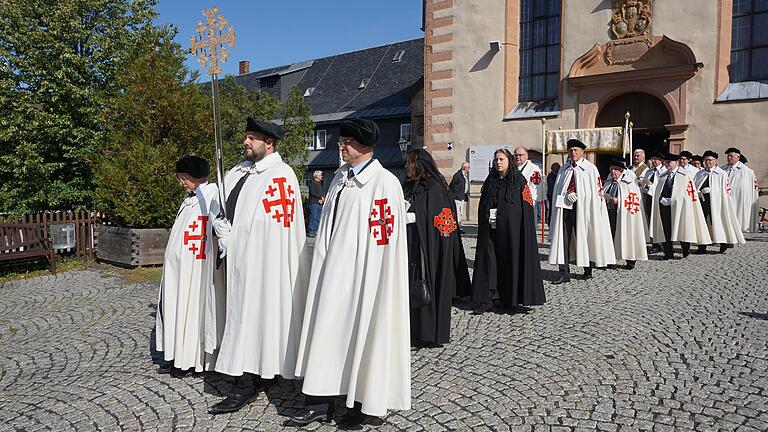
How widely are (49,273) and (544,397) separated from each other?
365 inches

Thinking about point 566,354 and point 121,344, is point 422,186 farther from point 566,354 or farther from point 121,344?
point 121,344

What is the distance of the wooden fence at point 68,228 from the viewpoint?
424 inches

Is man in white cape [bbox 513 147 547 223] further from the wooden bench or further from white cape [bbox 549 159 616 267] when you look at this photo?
the wooden bench

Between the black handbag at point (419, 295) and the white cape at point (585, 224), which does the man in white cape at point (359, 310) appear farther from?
the white cape at point (585, 224)


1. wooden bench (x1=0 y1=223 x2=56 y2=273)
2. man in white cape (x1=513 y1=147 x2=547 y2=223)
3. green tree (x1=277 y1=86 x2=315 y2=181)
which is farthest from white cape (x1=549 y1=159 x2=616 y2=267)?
green tree (x1=277 y1=86 x2=315 y2=181)

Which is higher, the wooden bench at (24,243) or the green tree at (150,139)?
the green tree at (150,139)

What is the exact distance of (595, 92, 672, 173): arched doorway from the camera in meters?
16.6

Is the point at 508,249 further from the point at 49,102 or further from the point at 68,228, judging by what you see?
the point at 49,102

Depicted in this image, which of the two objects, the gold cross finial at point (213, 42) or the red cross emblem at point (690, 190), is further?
the red cross emblem at point (690, 190)

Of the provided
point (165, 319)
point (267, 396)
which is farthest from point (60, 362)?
point (267, 396)

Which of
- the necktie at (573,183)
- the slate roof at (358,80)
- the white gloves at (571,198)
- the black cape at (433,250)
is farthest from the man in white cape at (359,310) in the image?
the slate roof at (358,80)

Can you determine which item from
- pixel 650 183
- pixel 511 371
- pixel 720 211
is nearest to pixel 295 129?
pixel 650 183

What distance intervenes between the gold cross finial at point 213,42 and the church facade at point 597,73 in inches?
536

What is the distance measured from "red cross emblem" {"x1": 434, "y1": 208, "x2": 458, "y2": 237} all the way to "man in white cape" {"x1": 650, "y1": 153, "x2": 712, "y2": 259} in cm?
678
